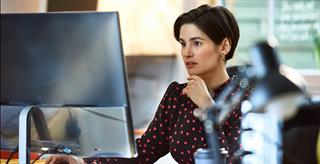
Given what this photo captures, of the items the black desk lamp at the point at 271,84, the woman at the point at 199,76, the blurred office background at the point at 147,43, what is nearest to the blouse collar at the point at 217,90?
the woman at the point at 199,76

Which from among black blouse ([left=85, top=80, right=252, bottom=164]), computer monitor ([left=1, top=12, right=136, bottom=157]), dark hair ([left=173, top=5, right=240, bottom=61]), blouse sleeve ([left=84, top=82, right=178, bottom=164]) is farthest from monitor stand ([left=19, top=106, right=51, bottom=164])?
dark hair ([left=173, top=5, right=240, bottom=61])

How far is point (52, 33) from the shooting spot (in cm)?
156

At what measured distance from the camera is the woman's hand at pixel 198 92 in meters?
1.74

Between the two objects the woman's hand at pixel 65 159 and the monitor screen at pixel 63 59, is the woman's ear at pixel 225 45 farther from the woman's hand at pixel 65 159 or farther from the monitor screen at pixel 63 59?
the woman's hand at pixel 65 159

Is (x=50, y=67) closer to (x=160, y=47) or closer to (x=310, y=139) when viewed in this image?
(x=310, y=139)

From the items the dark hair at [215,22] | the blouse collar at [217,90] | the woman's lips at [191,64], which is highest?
the dark hair at [215,22]

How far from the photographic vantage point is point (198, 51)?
178 centimetres

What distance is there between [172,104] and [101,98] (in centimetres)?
41

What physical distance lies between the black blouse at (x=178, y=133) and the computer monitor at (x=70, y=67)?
0.21 m

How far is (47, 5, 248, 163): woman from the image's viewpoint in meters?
1.77

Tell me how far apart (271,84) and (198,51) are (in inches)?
37.2

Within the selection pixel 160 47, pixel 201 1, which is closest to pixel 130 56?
pixel 160 47

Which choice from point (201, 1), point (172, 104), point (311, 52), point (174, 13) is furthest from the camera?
point (311, 52)

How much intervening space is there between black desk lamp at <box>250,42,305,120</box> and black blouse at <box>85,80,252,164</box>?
2.68 ft
